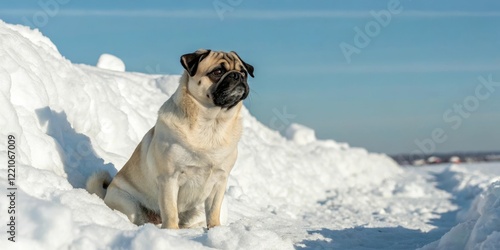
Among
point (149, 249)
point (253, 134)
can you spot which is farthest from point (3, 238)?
point (253, 134)

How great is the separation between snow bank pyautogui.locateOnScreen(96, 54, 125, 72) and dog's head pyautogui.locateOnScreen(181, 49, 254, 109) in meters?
7.98

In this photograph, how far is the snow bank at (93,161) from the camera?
4469 mm

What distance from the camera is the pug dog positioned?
18.6ft

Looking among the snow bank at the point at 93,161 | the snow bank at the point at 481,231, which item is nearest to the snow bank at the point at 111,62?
the snow bank at the point at 93,161

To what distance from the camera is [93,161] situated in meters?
7.22

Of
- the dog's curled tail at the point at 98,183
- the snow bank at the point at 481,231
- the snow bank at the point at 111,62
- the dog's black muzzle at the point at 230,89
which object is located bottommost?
the dog's curled tail at the point at 98,183

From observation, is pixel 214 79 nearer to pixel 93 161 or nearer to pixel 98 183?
pixel 98 183

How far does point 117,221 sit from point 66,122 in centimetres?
243

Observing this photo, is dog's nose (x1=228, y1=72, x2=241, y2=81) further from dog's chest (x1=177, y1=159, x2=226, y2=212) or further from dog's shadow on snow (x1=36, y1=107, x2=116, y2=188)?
dog's shadow on snow (x1=36, y1=107, x2=116, y2=188)

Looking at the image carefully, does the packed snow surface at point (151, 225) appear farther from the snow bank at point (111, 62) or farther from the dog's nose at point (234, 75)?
the dog's nose at point (234, 75)

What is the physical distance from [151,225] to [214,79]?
1.52 meters

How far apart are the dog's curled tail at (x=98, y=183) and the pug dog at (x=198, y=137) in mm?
701

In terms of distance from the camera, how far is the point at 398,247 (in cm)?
685

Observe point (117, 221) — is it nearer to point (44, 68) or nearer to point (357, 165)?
point (44, 68)
